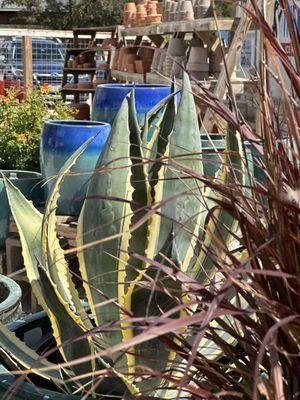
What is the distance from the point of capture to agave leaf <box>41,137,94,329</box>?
1.26 metres

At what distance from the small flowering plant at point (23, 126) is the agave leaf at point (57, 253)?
8.95 ft

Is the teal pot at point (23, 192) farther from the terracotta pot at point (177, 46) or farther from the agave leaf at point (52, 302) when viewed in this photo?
the terracotta pot at point (177, 46)

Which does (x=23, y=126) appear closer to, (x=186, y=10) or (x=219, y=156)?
(x=186, y=10)

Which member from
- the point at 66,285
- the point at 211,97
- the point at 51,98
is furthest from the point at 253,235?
the point at 51,98

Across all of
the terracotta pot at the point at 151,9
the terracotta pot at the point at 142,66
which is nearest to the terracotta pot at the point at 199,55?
the terracotta pot at the point at 142,66

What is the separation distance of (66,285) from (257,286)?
2.04 ft

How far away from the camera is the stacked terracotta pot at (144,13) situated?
8102mm

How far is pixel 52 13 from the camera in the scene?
29438 mm

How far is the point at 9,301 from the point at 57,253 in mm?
479

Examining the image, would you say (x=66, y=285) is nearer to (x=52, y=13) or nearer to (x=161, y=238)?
(x=161, y=238)

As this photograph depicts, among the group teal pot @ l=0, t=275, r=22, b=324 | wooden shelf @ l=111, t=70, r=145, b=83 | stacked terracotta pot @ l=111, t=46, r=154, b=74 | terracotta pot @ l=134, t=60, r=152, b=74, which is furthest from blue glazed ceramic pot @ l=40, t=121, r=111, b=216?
terracotta pot @ l=134, t=60, r=152, b=74

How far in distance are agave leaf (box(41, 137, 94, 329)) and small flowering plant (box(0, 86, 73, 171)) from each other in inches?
107


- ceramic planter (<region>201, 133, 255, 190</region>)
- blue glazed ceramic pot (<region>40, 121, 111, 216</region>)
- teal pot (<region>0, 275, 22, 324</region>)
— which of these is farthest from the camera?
blue glazed ceramic pot (<region>40, 121, 111, 216</region>)

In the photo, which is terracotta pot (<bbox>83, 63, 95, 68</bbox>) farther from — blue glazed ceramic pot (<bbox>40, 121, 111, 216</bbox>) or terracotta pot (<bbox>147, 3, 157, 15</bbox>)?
blue glazed ceramic pot (<bbox>40, 121, 111, 216</bbox>)
